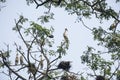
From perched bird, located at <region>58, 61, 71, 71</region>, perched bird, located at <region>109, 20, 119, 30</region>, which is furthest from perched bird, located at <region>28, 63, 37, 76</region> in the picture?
perched bird, located at <region>109, 20, 119, 30</region>

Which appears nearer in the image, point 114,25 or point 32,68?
point 32,68

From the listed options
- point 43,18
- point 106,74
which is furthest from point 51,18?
point 106,74

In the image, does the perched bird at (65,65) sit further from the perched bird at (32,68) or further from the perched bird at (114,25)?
the perched bird at (114,25)

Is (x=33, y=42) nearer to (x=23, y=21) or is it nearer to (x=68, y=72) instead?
(x=23, y=21)

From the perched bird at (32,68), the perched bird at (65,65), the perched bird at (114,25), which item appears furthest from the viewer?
the perched bird at (65,65)

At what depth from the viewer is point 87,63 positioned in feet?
50.6

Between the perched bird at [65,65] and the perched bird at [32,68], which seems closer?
the perched bird at [32,68]

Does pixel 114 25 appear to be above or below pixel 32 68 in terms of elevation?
above

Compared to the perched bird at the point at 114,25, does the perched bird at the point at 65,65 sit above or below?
below

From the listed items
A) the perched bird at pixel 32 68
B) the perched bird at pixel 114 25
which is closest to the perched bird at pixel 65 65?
the perched bird at pixel 32 68

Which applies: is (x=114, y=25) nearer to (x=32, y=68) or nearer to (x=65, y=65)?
(x=65, y=65)

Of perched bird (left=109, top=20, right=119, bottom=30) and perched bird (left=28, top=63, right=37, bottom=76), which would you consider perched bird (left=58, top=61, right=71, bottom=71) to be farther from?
perched bird (left=109, top=20, right=119, bottom=30)

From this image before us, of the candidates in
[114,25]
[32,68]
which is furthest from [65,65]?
[114,25]

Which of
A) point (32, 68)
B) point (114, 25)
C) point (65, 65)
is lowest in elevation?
point (65, 65)
